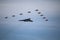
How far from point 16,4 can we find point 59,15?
28.6 inches

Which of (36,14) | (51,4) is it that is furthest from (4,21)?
(51,4)

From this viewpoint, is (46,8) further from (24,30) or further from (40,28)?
(24,30)

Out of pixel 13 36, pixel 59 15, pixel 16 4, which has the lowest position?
pixel 13 36

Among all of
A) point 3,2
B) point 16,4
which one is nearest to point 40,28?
point 16,4

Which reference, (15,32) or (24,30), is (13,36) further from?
(24,30)

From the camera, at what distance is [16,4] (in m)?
1.91

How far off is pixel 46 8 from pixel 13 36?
71cm

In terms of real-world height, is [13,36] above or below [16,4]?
below

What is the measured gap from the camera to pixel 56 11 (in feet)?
6.09

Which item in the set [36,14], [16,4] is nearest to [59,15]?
[36,14]

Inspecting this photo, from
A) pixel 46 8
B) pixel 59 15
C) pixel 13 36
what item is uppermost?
pixel 46 8

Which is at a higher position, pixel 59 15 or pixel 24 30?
pixel 59 15

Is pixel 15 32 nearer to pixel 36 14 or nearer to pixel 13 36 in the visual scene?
pixel 13 36

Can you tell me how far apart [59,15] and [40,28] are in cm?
37
